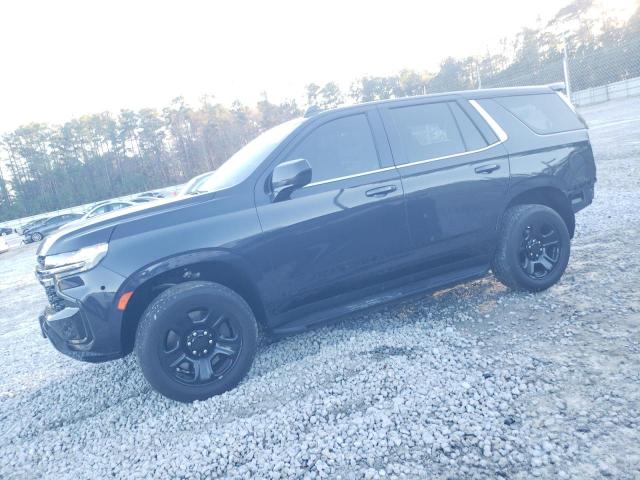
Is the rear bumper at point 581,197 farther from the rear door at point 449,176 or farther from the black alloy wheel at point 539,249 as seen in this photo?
the rear door at point 449,176

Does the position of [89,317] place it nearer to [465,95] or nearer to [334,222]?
[334,222]

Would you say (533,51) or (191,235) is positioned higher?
(533,51)

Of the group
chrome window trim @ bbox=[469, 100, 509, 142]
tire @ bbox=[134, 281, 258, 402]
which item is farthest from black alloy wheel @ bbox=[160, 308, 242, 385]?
chrome window trim @ bbox=[469, 100, 509, 142]

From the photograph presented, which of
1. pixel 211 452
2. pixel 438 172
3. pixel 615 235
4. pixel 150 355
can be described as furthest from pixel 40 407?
pixel 615 235

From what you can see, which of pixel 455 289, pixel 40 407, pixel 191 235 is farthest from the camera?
pixel 455 289

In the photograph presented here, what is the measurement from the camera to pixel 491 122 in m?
4.06

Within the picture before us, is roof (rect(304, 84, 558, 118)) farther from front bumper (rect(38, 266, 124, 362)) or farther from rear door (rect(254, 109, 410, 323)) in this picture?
front bumper (rect(38, 266, 124, 362))

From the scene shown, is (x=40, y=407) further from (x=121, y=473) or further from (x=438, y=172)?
(x=438, y=172)

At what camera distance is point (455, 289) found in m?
4.59

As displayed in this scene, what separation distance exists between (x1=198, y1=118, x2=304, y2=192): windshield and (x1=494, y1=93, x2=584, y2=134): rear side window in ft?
6.67

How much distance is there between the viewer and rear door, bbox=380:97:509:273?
12.1ft

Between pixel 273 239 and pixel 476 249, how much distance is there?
1.82 metres

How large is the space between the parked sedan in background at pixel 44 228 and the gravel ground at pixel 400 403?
25075 millimetres

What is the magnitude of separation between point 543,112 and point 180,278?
3.63 metres
